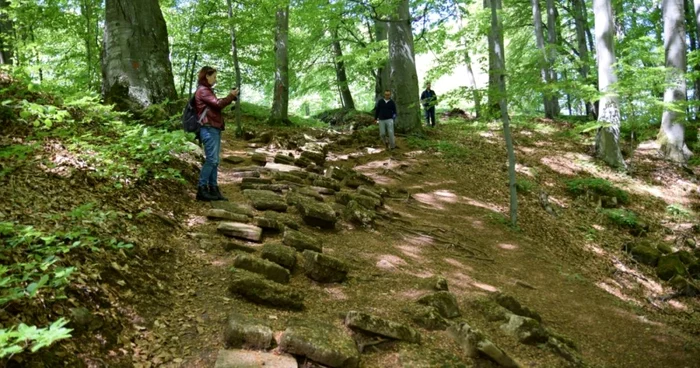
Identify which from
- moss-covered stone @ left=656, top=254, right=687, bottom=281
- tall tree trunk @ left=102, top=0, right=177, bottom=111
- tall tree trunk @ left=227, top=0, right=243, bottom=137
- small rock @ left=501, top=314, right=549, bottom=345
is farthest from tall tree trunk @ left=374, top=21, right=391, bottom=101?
small rock @ left=501, top=314, right=549, bottom=345

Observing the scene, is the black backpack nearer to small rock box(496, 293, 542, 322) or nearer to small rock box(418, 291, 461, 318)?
small rock box(418, 291, 461, 318)

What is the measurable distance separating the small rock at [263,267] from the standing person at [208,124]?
1959mm

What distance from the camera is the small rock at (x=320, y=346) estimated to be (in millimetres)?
2957

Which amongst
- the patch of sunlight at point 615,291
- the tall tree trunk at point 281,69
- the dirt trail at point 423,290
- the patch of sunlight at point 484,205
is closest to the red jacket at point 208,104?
the dirt trail at point 423,290

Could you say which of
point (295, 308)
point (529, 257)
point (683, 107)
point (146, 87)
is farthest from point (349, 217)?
point (683, 107)

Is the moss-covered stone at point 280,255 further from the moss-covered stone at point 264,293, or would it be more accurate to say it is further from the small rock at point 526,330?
the small rock at point 526,330

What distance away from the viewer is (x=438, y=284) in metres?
4.66

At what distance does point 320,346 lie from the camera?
2.98 m

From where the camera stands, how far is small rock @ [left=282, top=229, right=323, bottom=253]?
479 centimetres

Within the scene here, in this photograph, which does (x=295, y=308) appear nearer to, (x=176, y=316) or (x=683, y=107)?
(x=176, y=316)

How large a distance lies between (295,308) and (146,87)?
546 cm

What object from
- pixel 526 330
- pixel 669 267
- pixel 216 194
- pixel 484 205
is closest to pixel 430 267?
pixel 526 330

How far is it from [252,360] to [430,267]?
3.25 metres

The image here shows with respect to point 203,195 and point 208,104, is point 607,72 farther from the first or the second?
point 203,195
